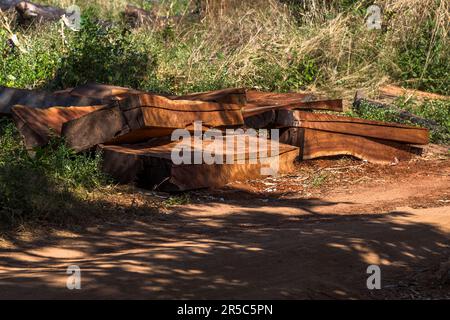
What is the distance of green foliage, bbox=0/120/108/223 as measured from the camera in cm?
702

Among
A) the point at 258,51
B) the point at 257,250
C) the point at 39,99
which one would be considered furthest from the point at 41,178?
the point at 258,51

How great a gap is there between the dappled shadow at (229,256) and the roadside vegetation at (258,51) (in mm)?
4316

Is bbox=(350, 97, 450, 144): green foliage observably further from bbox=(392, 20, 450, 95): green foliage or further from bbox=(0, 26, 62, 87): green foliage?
bbox=(0, 26, 62, 87): green foliage

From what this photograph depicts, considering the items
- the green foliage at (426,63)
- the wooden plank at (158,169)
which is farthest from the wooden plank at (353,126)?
the green foliage at (426,63)

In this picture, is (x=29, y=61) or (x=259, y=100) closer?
(x=259, y=100)

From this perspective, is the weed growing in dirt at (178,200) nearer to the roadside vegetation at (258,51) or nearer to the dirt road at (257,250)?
the dirt road at (257,250)

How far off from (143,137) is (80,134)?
68 centimetres

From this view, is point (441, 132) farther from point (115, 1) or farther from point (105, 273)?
point (115, 1)

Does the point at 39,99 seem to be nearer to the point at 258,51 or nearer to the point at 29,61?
the point at 29,61

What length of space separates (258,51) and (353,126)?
3.47 meters

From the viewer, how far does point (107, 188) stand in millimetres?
8031

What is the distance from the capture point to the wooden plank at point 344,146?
9562 mm

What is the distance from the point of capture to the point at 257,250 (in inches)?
225

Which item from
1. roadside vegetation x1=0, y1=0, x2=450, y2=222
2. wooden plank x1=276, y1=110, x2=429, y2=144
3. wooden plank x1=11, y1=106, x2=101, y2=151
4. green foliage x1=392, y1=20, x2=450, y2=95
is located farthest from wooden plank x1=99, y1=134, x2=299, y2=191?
green foliage x1=392, y1=20, x2=450, y2=95
